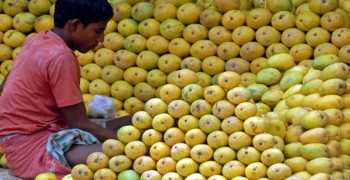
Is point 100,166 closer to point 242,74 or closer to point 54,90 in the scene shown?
point 54,90

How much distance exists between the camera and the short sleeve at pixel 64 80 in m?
3.87

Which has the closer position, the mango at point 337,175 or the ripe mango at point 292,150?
the mango at point 337,175

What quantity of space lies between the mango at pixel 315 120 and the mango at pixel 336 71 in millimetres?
378

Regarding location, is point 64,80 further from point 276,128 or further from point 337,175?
point 337,175

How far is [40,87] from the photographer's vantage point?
13.1 ft

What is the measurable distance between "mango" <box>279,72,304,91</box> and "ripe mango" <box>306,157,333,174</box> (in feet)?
3.17

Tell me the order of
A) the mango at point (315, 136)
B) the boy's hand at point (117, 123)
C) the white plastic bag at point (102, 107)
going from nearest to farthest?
the mango at point (315, 136) < the boy's hand at point (117, 123) < the white plastic bag at point (102, 107)

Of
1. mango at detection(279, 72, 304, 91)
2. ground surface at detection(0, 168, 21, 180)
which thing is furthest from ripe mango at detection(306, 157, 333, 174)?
ground surface at detection(0, 168, 21, 180)

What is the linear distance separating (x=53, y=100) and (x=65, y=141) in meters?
0.25

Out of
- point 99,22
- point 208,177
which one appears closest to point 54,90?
point 99,22

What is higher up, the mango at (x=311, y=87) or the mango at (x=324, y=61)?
the mango at (x=324, y=61)

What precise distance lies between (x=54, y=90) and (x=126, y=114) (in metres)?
Result: 1.01

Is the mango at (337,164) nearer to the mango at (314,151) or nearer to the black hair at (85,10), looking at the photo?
the mango at (314,151)

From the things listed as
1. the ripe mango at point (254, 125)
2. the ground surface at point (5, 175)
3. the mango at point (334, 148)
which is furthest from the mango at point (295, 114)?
the ground surface at point (5, 175)
